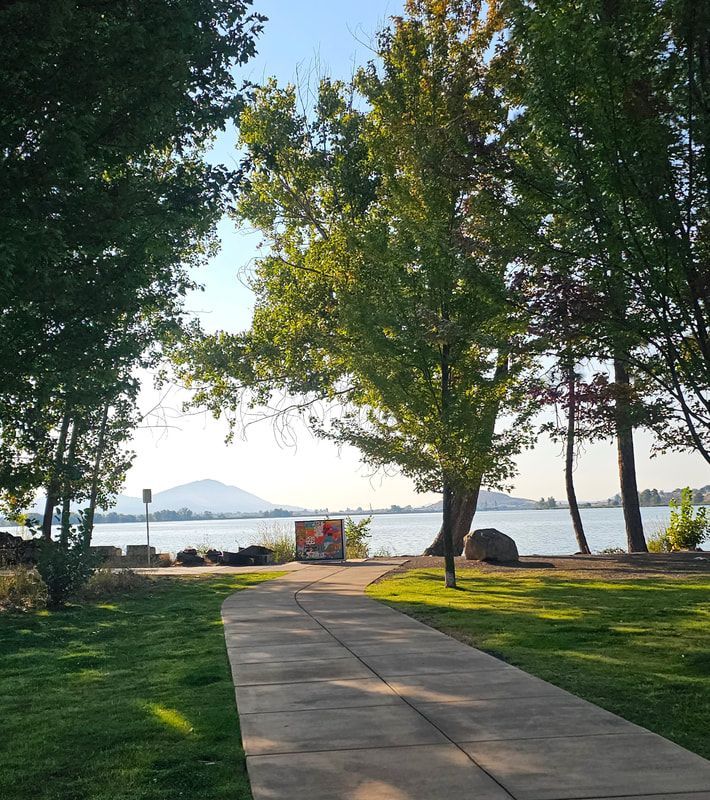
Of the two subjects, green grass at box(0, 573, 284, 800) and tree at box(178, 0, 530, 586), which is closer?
green grass at box(0, 573, 284, 800)

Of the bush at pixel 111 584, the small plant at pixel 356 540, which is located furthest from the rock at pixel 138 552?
the bush at pixel 111 584

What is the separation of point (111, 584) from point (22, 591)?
75.9 inches

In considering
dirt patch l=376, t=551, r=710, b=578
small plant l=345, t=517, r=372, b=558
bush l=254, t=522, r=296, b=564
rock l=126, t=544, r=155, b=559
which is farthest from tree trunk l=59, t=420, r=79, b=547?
small plant l=345, t=517, r=372, b=558

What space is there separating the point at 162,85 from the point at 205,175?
1977mm

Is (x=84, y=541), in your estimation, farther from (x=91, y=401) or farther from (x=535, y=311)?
(x=535, y=311)

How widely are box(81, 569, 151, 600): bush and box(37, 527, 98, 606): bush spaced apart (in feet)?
3.65

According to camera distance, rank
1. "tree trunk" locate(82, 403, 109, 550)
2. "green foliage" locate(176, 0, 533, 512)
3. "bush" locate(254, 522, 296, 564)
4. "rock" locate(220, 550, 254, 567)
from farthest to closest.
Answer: "bush" locate(254, 522, 296, 564), "rock" locate(220, 550, 254, 567), "tree trunk" locate(82, 403, 109, 550), "green foliage" locate(176, 0, 533, 512)

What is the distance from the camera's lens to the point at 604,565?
18.5m

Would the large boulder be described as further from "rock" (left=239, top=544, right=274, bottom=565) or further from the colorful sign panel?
"rock" (left=239, top=544, right=274, bottom=565)

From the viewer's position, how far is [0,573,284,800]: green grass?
16.0 ft

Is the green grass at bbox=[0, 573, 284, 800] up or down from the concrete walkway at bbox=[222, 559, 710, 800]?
down

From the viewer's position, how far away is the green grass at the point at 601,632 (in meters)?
6.36

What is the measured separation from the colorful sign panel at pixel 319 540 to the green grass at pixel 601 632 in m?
6.63

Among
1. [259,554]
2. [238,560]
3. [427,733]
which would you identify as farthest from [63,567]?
[427,733]
